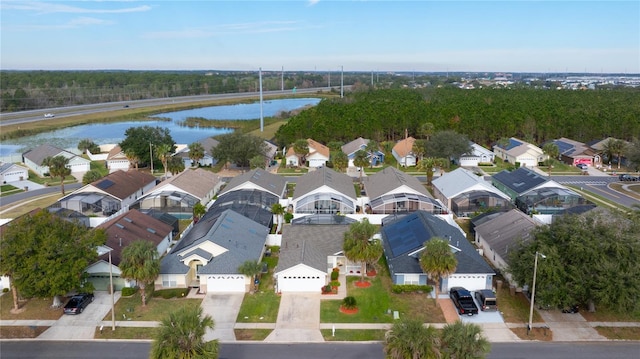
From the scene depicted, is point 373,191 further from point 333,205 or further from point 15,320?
point 15,320

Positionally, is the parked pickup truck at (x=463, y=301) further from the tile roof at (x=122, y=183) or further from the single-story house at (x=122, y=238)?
the tile roof at (x=122, y=183)

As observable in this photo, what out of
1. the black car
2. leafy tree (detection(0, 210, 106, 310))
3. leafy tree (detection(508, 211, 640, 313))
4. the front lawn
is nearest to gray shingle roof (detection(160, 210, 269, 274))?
the front lawn

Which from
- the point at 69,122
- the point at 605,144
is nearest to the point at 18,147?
the point at 69,122

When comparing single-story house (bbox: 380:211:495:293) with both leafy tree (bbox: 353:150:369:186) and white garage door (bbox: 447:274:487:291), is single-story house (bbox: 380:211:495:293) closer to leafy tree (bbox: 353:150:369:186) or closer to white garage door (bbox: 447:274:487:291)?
white garage door (bbox: 447:274:487:291)

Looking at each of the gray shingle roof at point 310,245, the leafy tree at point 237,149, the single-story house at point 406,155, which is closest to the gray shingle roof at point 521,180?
the single-story house at point 406,155

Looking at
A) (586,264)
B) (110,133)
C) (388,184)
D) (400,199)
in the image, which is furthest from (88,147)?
(586,264)

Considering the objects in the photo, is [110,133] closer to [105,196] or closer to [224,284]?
[105,196]
